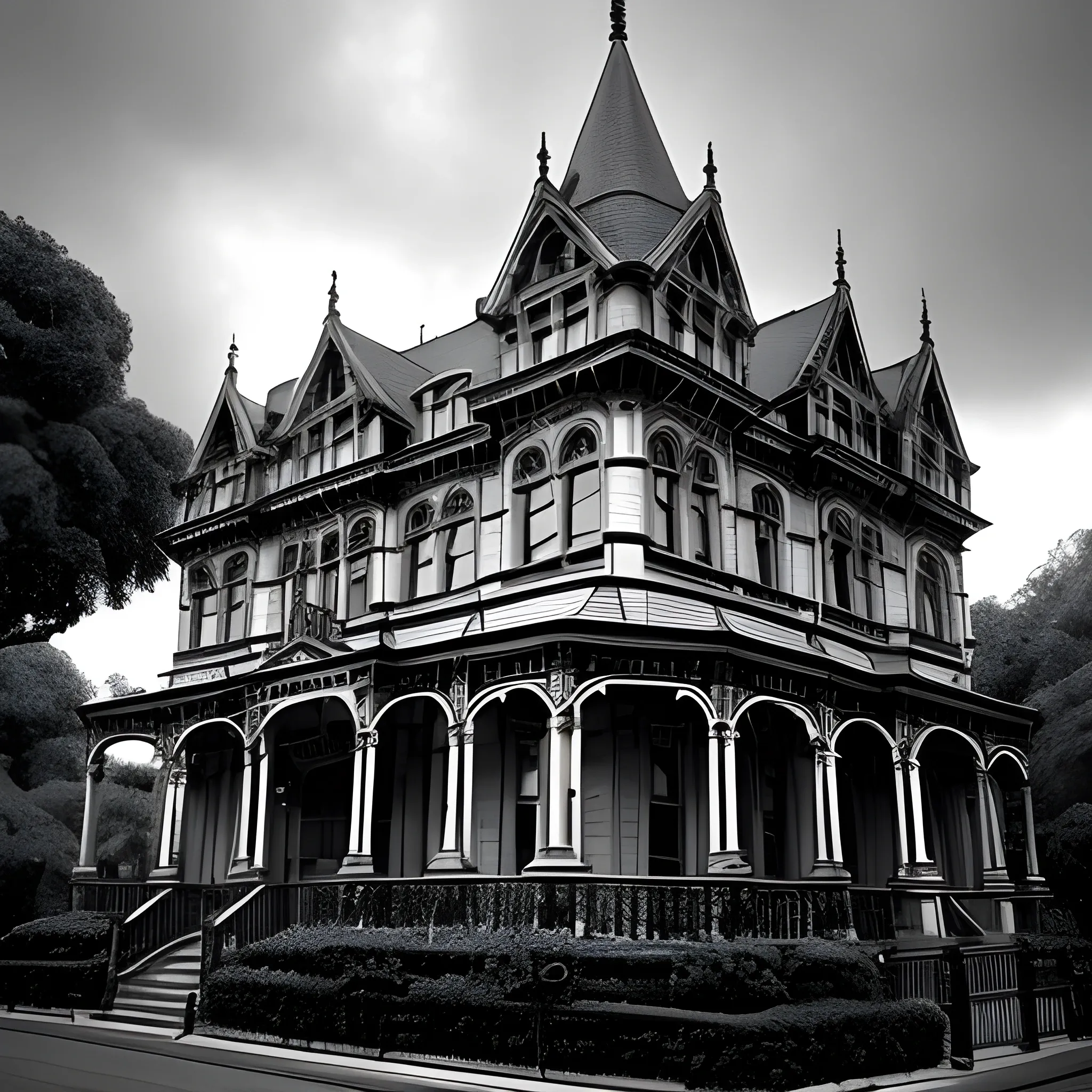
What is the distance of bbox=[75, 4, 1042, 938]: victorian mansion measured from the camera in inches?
835

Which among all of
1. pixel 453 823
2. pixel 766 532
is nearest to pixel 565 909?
pixel 453 823

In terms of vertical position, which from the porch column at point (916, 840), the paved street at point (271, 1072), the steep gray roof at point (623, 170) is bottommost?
the paved street at point (271, 1072)

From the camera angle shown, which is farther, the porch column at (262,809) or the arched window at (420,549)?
the arched window at (420,549)

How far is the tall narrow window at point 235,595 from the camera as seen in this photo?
3070 centimetres

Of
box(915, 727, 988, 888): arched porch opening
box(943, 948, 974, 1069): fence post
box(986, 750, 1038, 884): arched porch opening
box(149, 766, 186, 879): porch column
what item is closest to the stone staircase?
box(149, 766, 186, 879): porch column

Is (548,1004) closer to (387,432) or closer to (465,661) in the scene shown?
(465,661)

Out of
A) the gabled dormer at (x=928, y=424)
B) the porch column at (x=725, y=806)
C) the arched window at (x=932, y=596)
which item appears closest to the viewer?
the porch column at (x=725, y=806)

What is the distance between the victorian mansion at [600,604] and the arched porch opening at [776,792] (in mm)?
72

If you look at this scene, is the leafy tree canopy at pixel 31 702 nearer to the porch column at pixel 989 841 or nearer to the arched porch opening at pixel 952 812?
the arched porch opening at pixel 952 812

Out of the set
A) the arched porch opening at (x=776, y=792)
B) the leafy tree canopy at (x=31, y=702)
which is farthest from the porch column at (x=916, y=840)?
the leafy tree canopy at (x=31, y=702)

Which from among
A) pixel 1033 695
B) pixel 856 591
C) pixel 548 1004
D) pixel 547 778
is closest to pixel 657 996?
pixel 548 1004

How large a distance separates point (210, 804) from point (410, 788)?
687 centimetres

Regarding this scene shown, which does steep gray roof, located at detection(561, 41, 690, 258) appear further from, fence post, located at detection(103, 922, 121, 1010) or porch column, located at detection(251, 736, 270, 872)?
fence post, located at detection(103, 922, 121, 1010)

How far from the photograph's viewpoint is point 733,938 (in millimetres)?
17438
